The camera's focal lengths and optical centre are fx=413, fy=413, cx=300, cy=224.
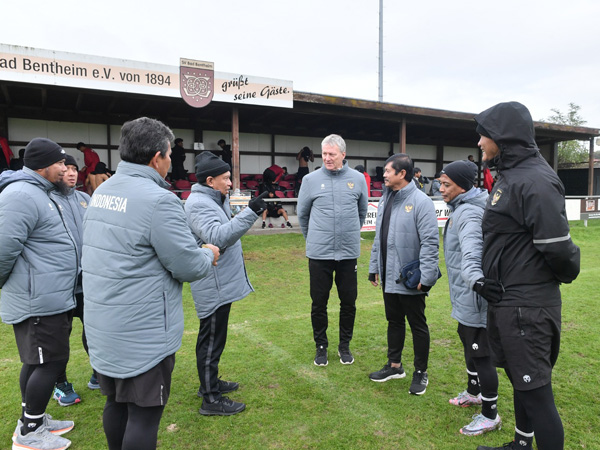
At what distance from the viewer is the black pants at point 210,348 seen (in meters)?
2.88

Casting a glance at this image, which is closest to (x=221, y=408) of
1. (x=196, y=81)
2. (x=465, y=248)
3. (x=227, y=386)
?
(x=227, y=386)

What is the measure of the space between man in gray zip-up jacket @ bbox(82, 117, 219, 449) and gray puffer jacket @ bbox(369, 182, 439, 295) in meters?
1.81

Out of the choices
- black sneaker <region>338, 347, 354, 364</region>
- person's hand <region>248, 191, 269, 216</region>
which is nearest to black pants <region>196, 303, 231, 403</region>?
person's hand <region>248, 191, 269, 216</region>

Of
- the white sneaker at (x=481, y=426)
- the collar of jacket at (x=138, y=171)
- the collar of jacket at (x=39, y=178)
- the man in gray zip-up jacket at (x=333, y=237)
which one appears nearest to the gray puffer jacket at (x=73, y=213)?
the collar of jacket at (x=39, y=178)

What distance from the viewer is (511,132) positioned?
1976 mm

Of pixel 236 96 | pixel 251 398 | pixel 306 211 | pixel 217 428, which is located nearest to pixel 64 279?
pixel 217 428

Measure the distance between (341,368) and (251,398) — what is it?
898 millimetres

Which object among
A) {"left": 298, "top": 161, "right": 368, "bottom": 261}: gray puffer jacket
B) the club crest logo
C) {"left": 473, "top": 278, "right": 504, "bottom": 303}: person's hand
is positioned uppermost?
the club crest logo

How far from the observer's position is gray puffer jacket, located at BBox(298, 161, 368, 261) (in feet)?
12.1

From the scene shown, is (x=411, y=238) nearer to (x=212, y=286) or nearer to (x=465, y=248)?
(x=465, y=248)

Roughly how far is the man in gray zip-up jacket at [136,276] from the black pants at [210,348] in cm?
96

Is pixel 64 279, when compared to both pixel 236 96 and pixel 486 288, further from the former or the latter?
pixel 236 96

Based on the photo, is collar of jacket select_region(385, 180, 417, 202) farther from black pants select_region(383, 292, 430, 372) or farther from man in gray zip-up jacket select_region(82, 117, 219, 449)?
man in gray zip-up jacket select_region(82, 117, 219, 449)

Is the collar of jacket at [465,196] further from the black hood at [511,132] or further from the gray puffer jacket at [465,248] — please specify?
the black hood at [511,132]
